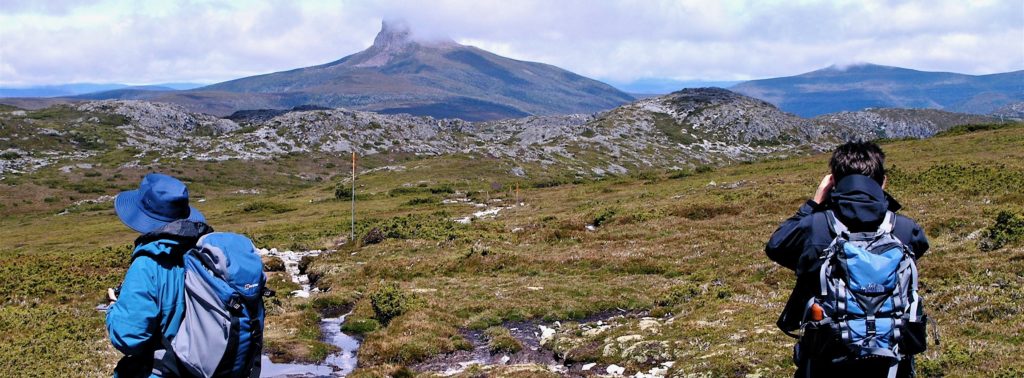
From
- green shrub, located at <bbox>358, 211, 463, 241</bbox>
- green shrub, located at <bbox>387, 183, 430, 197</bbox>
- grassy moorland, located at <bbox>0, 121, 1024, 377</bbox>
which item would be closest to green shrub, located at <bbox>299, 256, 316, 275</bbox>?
grassy moorland, located at <bbox>0, 121, 1024, 377</bbox>

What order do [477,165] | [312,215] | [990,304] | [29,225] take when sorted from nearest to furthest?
[990,304] < [312,215] < [29,225] < [477,165]

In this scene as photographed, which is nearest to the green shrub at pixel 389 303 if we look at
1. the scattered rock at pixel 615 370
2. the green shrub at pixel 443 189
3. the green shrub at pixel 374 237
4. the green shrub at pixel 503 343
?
the green shrub at pixel 503 343

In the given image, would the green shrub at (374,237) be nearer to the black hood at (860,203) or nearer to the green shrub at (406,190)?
the black hood at (860,203)

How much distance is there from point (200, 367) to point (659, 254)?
97.8ft

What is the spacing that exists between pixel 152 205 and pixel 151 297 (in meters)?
1.12

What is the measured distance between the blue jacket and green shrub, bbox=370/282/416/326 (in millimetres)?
18846

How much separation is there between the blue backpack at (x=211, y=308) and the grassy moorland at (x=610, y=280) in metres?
11.0

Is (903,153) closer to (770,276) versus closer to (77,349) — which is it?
(770,276)

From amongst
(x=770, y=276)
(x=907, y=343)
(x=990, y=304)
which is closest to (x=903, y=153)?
(x=770, y=276)

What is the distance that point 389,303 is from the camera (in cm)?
2644

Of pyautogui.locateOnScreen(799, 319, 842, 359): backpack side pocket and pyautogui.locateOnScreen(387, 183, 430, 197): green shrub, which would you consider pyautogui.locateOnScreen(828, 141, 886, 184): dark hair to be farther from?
pyautogui.locateOnScreen(387, 183, 430, 197): green shrub

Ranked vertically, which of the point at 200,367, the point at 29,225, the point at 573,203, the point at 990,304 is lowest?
the point at 29,225

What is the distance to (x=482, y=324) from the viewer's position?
24797mm

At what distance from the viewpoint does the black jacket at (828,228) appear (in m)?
7.19
